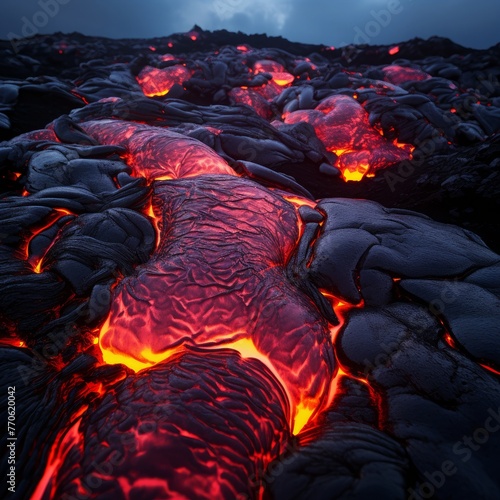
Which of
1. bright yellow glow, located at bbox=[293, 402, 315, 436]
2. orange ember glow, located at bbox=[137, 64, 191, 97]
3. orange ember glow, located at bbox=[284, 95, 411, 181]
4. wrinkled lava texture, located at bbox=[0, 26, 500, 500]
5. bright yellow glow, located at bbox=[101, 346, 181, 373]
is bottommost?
bright yellow glow, located at bbox=[293, 402, 315, 436]

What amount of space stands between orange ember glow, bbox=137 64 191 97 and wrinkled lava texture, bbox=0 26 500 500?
5979mm

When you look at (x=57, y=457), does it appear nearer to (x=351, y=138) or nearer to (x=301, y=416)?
(x=301, y=416)

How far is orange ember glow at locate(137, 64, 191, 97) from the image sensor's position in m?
9.16

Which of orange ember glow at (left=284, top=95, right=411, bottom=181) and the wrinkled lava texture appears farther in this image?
orange ember glow at (left=284, top=95, right=411, bottom=181)

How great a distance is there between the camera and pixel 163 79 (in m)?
9.20

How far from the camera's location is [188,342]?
176 cm

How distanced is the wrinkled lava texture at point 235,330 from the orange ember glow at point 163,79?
598 cm

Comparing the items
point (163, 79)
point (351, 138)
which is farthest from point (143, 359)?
point (163, 79)

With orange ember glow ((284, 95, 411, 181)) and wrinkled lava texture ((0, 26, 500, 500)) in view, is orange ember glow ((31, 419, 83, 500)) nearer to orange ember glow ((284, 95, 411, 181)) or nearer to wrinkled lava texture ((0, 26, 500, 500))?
wrinkled lava texture ((0, 26, 500, 500))

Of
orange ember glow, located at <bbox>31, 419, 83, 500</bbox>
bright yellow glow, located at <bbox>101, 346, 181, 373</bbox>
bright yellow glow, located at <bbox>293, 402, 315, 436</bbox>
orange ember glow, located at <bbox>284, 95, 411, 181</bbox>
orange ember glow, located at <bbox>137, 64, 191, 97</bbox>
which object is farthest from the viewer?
orange ember glow, located at <bbox>137, 64, 191, 97</bbox>

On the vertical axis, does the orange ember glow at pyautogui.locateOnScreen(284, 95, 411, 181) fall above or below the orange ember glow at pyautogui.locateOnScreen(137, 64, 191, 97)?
below

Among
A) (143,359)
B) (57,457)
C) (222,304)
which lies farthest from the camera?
(222,304)

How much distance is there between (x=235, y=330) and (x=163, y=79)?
1000cm

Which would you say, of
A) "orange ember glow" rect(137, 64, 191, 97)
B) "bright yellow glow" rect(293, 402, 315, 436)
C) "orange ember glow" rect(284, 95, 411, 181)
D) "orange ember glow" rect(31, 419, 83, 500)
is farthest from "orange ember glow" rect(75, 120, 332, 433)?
"orange ember glow" rect(137, 64, 191, 97)
